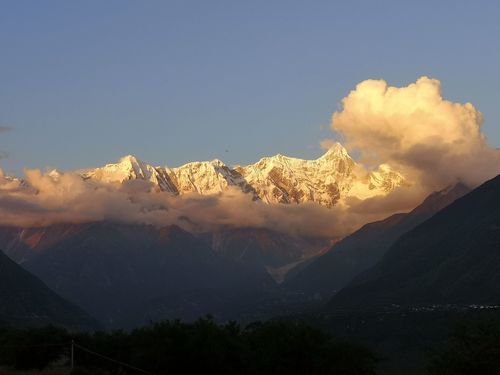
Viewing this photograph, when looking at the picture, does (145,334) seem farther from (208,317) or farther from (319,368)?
(319,368)

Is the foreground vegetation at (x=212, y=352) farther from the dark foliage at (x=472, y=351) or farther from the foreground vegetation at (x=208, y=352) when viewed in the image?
the dark foliage at (x=472, y=351)

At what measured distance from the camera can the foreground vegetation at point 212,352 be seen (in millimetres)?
136250

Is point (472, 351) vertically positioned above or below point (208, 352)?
below

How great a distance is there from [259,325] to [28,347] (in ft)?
155

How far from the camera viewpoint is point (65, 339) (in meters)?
162

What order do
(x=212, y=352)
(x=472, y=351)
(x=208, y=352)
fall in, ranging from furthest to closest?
(x=208, y=352)
(x=212, y=352)
(x=472, y=351)

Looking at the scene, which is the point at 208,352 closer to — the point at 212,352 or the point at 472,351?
the point at 212,352

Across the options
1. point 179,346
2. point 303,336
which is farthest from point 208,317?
point 303,336

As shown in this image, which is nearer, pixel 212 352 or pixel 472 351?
pixel 472 351

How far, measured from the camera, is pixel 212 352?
140250mm

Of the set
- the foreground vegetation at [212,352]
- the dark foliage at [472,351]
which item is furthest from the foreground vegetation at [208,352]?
the dark foliage at [472,351]

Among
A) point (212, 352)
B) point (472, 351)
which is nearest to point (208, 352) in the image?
point (212, 352)

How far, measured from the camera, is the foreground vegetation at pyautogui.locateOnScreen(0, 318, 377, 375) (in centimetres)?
13625

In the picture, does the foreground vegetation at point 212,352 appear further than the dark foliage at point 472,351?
Yes
